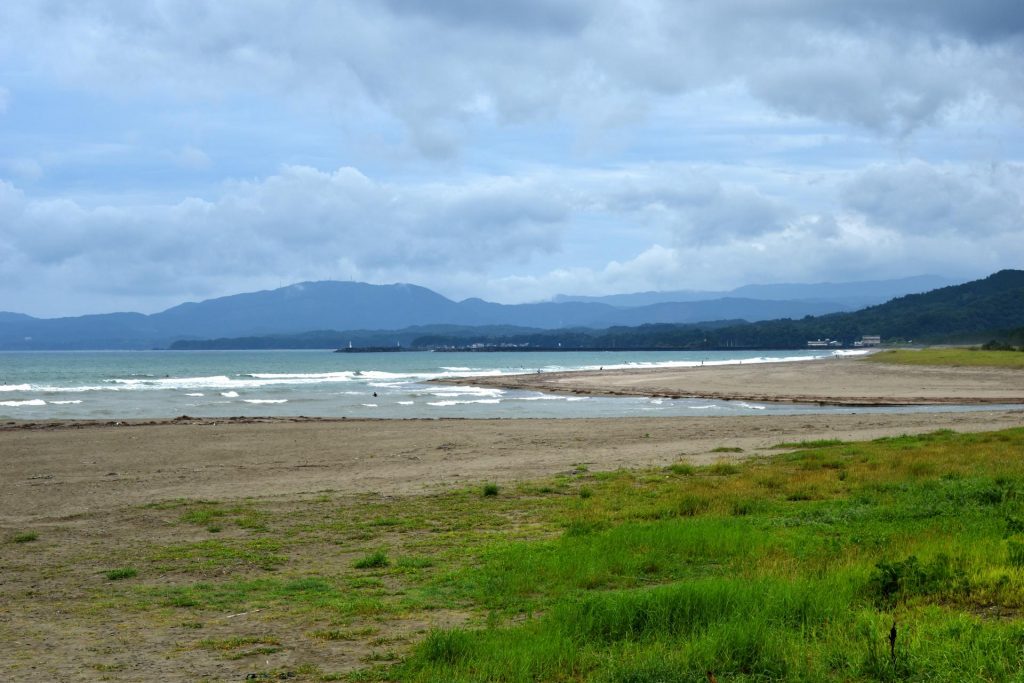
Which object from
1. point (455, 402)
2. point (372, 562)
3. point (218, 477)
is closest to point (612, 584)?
point (372, 562)

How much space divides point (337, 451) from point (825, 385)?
5175 centimetres

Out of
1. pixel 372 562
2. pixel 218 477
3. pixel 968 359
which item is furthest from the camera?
pixel 968 359

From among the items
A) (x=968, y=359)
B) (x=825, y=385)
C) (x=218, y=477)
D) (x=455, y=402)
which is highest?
(x=218, y=477)

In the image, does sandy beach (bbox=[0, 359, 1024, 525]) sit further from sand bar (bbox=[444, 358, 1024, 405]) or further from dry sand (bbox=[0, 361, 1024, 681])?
sand bar (bbox=[444, 358, 1024, 405])

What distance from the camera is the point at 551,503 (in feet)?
54.7

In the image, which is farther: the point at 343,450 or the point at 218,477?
the point at 343,450

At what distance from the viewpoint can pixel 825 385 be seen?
7044cm

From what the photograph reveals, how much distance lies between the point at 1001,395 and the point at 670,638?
55476 millimetres

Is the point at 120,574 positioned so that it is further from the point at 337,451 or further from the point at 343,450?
the point at 343,450

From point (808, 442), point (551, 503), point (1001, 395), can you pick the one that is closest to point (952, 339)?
point (1001, 395)

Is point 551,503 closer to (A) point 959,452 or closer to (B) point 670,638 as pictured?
(B) point 670,638

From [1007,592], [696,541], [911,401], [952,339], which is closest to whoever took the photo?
[1007,592]

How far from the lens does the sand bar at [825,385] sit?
55.5m

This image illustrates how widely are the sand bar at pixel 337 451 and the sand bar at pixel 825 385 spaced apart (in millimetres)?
14232
